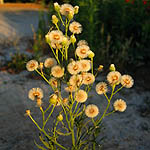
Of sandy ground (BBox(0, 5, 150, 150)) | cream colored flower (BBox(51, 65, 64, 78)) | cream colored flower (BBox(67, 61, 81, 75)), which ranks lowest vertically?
sandy ground (BBox(0, 5, 150, 150))

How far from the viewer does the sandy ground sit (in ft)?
8.86

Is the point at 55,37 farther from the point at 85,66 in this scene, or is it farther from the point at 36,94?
the point at 36,94

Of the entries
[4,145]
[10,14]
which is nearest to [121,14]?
[4,145]

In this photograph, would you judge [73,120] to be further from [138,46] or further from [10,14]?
[10,14]

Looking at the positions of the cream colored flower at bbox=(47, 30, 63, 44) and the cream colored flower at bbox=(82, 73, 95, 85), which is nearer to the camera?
the cream colored flower at bbox=(47, 30, 63, 44)

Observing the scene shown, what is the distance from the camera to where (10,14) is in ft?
27.0

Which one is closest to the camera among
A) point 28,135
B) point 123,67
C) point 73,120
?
point 73,120

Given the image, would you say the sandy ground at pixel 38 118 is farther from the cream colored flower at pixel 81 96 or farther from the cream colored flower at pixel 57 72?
the cream colored flower at pixel 57 72

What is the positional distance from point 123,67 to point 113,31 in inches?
38.5

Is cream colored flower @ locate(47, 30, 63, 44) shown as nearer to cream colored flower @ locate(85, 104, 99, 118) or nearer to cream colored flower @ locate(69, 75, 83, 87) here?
cream colored flower @ locate(69, 75, 83, 87)

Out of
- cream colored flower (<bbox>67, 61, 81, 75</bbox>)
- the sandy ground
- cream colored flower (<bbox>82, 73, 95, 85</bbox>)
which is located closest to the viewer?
cream colored flower (<bbox>67, 61, 81, 75</bbox>)

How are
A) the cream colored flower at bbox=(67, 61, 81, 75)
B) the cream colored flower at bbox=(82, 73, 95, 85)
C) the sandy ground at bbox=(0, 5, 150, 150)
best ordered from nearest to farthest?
the cream colored flower at bbox=(67, 61, 81, 75) → the cream colored flower at bbox=(82, 73, 95, 85) → the sandy ground at bbox=(0, 5, 150, 150)

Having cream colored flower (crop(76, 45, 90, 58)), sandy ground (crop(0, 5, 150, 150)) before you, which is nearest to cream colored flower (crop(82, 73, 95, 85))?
cream colored flower (crop(76, 45, 90, 58))

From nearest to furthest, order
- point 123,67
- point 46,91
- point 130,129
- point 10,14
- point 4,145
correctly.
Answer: point 4,145
point 130,129
point 46,91
point 123,67
point 10,14
